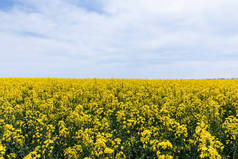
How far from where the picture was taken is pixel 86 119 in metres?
7.47

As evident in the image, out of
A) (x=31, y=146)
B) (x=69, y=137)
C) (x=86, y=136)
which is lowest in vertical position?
(x=31, y=146)

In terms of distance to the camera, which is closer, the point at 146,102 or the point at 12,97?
the point at 146,102

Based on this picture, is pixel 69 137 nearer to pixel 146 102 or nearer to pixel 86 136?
pixel 86 136

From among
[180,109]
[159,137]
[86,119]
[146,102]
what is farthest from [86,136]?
[146,102]

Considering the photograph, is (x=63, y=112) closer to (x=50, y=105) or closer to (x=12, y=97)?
(x=50, y=105)

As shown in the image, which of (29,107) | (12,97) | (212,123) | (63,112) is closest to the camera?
(212,123)

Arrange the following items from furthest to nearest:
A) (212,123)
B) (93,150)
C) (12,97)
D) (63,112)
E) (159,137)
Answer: (12,97)
(63,112)
(212,123)
(159,137)
(93,150)

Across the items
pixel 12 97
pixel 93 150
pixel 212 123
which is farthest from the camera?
pixel 12 97

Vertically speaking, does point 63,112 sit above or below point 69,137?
above

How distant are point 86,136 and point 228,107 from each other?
10.6 metres

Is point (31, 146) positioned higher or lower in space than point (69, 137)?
lower

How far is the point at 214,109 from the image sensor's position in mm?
9305

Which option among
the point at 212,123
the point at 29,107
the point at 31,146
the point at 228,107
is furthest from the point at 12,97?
the point at 228,107

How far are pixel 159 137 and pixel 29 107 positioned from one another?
317 inches
